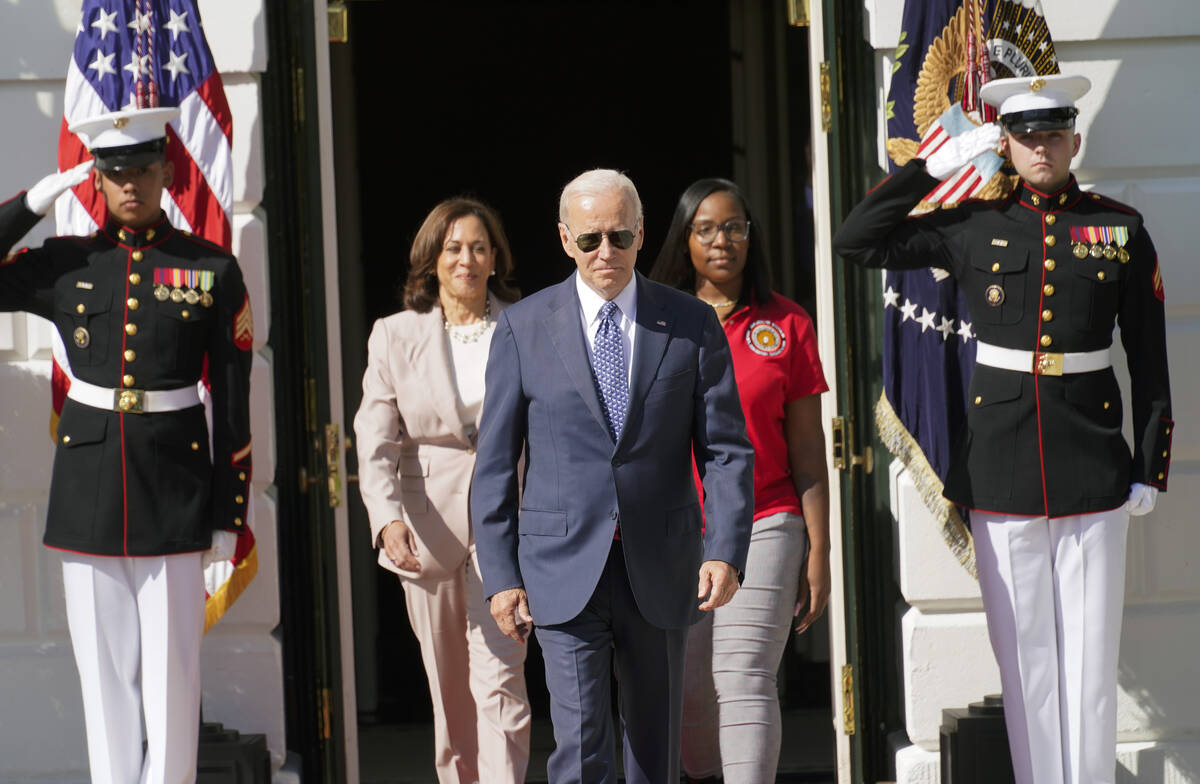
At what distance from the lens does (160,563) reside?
4426mm

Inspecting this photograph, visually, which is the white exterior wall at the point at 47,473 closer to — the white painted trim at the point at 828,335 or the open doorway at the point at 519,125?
the white painted trim at the point at 828,335

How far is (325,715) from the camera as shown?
546cm

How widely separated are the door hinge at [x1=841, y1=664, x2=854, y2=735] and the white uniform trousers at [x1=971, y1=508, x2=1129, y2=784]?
1022 millimetres

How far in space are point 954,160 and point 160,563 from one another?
2.34 m

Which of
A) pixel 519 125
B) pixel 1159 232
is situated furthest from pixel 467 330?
pixel 519 125

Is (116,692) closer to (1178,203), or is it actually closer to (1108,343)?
(1108,343)

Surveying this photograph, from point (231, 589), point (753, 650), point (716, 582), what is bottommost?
point (753, 650)

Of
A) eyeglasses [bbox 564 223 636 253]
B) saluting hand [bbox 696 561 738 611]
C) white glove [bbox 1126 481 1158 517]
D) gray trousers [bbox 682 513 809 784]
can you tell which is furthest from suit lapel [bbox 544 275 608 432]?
white glove [bbox 1126 481 1158 517]

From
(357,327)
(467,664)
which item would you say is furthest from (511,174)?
(467,664)

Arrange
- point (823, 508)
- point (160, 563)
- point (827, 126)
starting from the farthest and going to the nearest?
1. point (827, 126)
2. point (823, 508)
3. point (160, 563)

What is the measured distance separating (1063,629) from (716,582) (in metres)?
1.22

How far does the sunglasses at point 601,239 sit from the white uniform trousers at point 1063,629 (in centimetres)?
139

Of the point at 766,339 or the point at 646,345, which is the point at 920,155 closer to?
the point at 766,339

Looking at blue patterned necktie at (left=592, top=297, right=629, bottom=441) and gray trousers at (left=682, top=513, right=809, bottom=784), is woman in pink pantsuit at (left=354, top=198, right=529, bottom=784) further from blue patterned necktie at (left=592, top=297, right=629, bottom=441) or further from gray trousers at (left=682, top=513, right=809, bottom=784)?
blue patterned necktie at (left=592, top=297, right=629, bottom=441)
